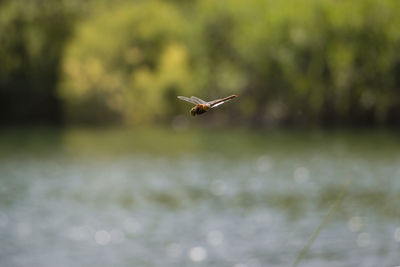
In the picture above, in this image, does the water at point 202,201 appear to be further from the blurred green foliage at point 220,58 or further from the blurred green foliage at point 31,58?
the blurred green foliage at point 31,58

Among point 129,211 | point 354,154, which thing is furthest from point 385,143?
point 129,211

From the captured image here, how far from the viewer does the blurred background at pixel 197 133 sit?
1973cm

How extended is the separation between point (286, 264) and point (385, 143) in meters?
22.9

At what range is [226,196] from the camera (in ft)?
87.5

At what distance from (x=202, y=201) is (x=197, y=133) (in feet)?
84.5

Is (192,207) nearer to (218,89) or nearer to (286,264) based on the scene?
(286,264)

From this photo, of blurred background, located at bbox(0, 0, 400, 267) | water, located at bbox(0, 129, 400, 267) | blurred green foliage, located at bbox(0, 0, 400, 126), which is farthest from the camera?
blurred green foliage, located at bbox(0, 0, 400, 126)

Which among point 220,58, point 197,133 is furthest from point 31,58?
point 197,133

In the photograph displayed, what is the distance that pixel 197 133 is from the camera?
2031 inches

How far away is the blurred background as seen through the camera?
19.7 metres

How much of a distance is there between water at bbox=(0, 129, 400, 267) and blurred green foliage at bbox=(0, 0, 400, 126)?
4921mm

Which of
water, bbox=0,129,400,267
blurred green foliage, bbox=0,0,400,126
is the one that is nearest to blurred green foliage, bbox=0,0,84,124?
blurred green foliage, bbox=0,0,400,126

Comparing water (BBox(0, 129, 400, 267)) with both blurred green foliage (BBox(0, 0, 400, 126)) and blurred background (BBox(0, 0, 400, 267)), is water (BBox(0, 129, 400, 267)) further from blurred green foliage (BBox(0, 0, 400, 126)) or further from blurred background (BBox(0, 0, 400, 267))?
blurred green foliage (BBox(0, 0, 400, 126))

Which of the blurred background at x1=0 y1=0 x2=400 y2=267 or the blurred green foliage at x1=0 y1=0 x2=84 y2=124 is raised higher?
the blurred green foliage at x1=0 y1=0 x2=84 y2=124
